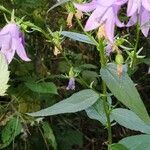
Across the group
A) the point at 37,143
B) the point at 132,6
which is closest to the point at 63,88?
the point at 37,143

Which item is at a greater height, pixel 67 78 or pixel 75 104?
pixel 75 104

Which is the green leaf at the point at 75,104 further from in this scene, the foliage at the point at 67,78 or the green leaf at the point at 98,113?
the green leaf at the point at 98,113

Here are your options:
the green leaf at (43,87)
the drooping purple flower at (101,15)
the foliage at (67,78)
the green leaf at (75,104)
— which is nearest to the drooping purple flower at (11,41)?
the foliage at (67,78)

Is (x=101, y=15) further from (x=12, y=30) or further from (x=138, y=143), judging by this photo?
(x=138, y=143)

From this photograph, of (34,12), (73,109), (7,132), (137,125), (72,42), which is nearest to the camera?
(73,109)

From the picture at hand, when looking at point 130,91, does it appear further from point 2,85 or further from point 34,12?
point 34,12

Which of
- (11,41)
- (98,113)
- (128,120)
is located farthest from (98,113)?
(11,41)
